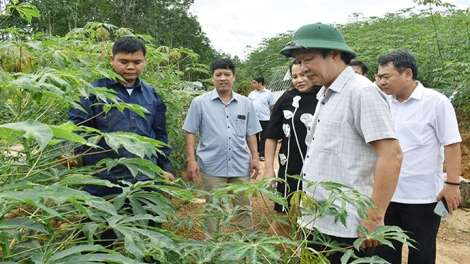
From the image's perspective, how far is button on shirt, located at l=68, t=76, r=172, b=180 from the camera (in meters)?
1.98

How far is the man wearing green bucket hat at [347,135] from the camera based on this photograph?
1364mm

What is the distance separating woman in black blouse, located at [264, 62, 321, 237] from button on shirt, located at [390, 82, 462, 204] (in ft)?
1.87

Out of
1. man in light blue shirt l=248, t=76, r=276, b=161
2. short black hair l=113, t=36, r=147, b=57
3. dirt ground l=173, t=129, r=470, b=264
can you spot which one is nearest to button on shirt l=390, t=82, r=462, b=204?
dirt ground l=173, t=129, r=470, b=264

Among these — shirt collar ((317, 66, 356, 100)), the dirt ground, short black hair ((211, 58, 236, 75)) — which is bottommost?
the dirt ground

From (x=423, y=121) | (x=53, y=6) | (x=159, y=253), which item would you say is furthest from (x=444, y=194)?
(x=53, y=6)

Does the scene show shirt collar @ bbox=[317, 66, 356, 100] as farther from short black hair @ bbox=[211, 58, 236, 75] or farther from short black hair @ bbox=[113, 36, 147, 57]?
short black hair @ bbox=[211, 58, 236, 75]

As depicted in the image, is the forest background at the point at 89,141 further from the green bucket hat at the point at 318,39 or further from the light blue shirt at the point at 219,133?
the green bucket hat at the point at 318,39

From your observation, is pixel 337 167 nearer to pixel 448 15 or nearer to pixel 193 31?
pixel 448 15

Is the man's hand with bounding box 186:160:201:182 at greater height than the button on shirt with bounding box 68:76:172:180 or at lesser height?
lesser

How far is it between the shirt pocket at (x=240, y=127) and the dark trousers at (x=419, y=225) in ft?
4.02

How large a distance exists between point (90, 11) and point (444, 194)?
23959 mm

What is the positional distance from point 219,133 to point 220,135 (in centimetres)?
2

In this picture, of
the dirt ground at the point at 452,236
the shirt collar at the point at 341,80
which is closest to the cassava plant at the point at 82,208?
the shirt collar at the point at 341,80

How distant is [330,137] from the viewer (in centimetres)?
147
